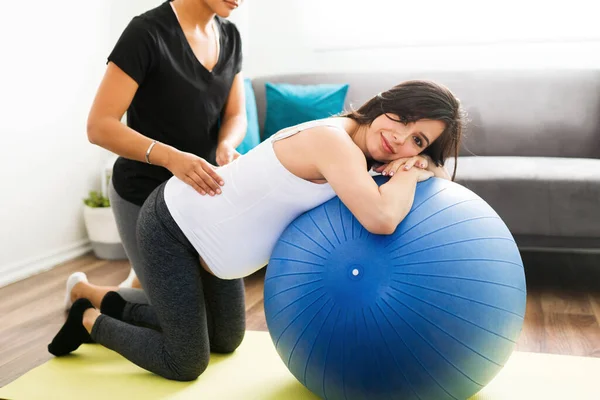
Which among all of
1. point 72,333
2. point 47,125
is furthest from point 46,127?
point 72,333

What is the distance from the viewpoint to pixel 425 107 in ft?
5.17

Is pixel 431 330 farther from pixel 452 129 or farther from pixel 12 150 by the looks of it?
pixel 12 150

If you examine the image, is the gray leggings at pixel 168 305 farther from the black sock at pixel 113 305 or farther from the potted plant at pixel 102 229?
the potted plant at pixel 102 229

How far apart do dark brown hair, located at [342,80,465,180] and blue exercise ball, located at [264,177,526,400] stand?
0.19m

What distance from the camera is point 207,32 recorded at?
6.84 ft

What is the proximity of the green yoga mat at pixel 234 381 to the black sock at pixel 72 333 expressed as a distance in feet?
0.13

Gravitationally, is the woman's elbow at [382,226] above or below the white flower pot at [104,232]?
above

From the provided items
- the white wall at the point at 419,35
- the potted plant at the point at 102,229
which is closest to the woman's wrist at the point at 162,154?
the potted plant at the point at 102,229

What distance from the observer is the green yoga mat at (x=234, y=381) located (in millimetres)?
1783

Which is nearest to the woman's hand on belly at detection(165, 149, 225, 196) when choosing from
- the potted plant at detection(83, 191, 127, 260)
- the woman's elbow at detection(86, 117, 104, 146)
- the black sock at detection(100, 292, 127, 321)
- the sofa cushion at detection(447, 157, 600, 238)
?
the woman's elbow at detection(86, 117, 104, 146)

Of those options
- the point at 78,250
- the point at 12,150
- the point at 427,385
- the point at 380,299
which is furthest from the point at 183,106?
the point at 78,250

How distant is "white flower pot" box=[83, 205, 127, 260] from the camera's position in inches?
138

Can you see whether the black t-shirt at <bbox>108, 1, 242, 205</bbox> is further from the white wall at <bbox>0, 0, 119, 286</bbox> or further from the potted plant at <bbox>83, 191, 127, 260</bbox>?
the potted plant at <bbox>83, 191, 127, 260</bbox>

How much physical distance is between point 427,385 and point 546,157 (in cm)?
223
